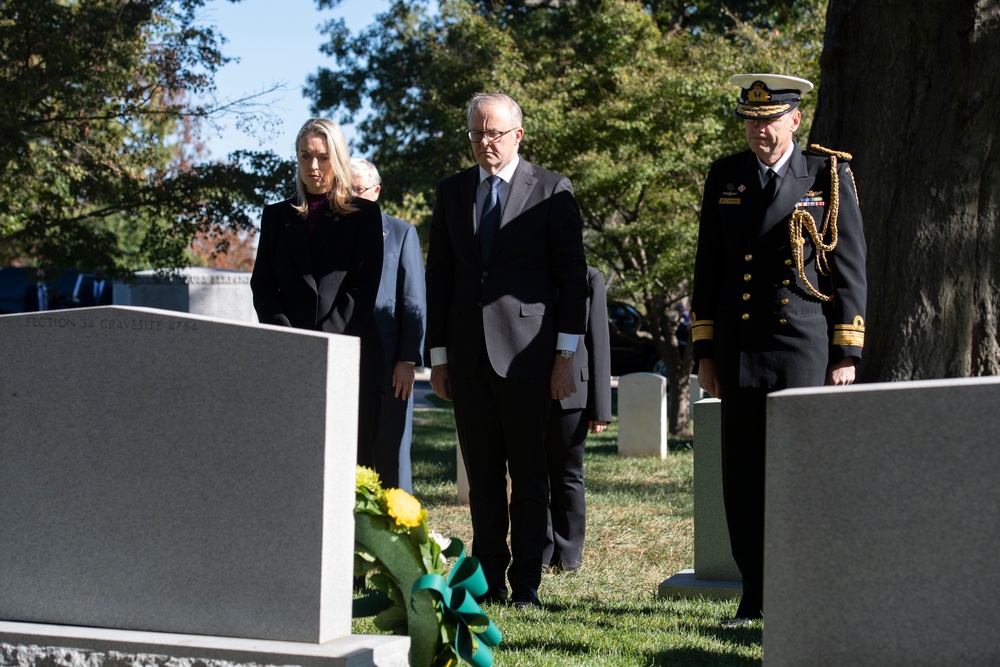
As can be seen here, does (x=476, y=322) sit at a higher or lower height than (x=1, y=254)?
lower

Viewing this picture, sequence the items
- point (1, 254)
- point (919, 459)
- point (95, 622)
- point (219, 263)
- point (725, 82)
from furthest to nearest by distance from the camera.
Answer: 1. point (219, 263)
2. point (1, 254)
3. point (725, 82)
4. point (95, 622)
5. point (919, 459)

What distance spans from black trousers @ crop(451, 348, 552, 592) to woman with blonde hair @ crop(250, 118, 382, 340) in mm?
612

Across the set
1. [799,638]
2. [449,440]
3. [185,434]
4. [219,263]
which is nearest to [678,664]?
[799,638]

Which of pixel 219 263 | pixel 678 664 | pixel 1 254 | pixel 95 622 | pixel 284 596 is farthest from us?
pixel 219 263

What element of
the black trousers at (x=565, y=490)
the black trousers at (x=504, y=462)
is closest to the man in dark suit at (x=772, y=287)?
the black trousers at (x=504, y=462)

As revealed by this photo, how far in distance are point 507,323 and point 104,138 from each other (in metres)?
8.77

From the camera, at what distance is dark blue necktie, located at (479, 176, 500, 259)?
17.1 ft

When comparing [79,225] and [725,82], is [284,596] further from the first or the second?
[725,82]

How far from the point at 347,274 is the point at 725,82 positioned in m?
10.6

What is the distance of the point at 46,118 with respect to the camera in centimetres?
1177

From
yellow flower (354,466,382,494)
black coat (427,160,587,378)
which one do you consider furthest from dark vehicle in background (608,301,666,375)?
yellow flower (354,466,382,494)

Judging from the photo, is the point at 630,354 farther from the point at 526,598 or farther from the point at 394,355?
the point at 526,598

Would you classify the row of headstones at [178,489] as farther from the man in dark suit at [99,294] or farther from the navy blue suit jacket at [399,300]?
the man in dark suit at [99,294]

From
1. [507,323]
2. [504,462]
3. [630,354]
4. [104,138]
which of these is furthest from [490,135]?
[630,354]
